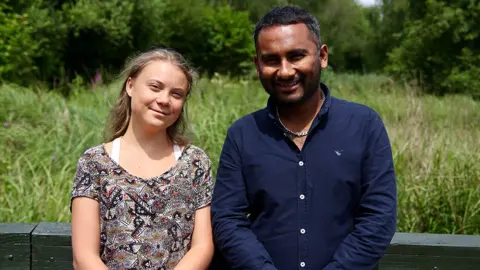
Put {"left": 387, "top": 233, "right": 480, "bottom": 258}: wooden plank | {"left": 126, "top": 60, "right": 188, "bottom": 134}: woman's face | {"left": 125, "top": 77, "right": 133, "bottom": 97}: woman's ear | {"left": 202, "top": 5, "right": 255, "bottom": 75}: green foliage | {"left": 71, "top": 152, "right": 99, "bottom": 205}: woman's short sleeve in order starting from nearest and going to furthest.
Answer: {"left": 71, "top": 152, "right": 99, "bottom": 205}: woman's short sleeve
{"left": 126, "top": 60, "right": 188, "bottom": 134}: woman's face
{"left": 125, "top": 77, "right": 133, "bottom": 97}: woman's ear
{"left": 387, "top": 233, "right": 480, "bottom": 258}: wooden plank
{"left": 202, "top": 5, "right": 255, "bottom": 75}: green foliage

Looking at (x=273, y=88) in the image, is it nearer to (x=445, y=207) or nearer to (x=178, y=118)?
(x=178, y=118)

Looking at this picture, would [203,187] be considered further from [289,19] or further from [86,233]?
[289,19]

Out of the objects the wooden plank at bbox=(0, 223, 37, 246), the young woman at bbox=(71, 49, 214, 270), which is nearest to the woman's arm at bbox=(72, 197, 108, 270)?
the young woman at bbox=(71, 49, 214, 270)

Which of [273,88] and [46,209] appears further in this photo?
[46,209]

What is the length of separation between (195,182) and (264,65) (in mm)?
525

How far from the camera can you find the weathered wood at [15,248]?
3072 millimetres

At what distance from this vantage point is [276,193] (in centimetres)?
234

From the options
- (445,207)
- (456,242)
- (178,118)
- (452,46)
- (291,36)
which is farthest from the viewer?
(452,46)

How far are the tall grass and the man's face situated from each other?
627 mm

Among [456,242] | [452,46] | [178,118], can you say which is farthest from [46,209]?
[452,46]

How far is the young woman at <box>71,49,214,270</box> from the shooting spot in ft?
7.83

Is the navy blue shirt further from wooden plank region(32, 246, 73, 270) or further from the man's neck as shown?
wooden plank region(32, 246, 73, 270)

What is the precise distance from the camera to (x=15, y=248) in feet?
10.1

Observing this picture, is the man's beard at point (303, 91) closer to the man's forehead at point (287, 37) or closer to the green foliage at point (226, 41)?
the man's forehead at point (287, 37)
